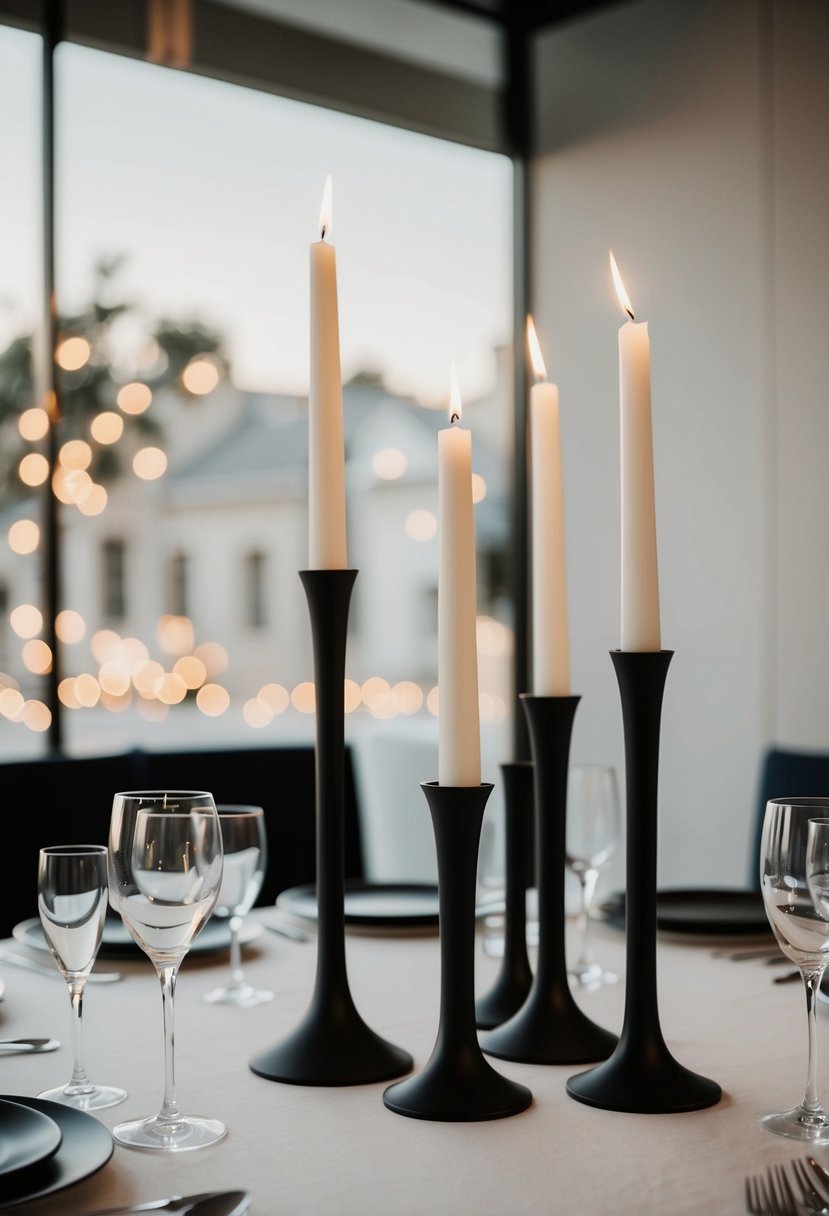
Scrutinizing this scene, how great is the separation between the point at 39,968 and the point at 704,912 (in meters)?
0.82

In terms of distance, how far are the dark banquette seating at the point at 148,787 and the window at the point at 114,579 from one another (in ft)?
2.88

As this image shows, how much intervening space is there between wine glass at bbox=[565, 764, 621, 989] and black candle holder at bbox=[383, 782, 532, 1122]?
0.43 m

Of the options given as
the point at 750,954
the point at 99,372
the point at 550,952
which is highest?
the point at 99,372

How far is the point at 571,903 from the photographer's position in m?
1.50

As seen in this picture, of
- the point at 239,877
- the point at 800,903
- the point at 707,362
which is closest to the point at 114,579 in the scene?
the point at 707,362

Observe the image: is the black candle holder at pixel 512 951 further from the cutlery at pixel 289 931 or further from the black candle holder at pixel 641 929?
the cutlery at pixel 289 931

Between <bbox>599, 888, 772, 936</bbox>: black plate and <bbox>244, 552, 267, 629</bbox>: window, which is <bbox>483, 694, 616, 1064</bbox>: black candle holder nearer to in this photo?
<bbox>599, 888, 772, 936</bbox>: black plate

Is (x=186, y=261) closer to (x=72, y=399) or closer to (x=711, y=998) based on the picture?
(x=72, y=399)

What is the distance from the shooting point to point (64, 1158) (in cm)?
79

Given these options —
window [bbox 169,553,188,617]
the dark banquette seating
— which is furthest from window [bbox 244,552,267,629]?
the dark banquette seating

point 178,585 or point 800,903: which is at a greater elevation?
point 178,585

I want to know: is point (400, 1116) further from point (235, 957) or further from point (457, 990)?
point (235, 957)

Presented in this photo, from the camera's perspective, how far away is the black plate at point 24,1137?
76cm

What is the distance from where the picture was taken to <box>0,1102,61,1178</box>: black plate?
76cm
